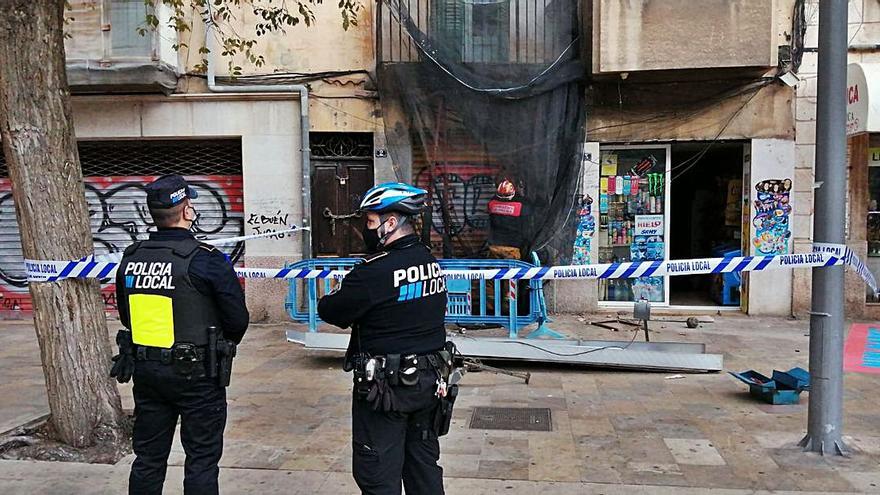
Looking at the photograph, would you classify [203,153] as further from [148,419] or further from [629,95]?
[148,419]

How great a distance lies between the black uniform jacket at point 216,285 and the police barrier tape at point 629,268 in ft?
5.00

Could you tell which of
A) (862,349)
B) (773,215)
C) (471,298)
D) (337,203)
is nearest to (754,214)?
(773,215)

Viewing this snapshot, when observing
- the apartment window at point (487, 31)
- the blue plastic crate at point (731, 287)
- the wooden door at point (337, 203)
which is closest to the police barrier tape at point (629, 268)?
the wooden door at point (337, 203)

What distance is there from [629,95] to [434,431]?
8200 millimetres

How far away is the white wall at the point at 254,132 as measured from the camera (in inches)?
415

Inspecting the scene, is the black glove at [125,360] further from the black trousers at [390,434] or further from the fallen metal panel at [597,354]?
the fallen metal panel at [597,354]

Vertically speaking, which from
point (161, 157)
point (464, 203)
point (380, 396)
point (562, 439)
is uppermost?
point (161, 157)

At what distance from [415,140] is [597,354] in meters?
4.51

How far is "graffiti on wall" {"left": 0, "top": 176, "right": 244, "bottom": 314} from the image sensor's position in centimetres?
1088

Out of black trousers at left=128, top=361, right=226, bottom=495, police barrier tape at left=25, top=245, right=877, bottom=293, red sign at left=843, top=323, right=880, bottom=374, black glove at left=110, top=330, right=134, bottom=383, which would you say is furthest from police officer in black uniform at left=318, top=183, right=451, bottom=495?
red sign at left=843, top=323, right=880, bottom=374

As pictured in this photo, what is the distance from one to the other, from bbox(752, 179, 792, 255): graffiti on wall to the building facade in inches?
1.0

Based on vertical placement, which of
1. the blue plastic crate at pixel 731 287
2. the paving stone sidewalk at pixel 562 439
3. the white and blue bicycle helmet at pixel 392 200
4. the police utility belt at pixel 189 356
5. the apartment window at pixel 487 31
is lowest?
the paving stone sidewalk at pixel 562 439

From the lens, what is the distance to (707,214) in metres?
12.4

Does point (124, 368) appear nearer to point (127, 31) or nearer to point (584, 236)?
point (127, 31)
